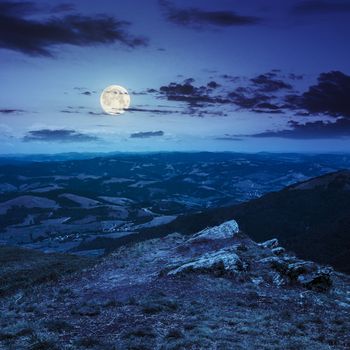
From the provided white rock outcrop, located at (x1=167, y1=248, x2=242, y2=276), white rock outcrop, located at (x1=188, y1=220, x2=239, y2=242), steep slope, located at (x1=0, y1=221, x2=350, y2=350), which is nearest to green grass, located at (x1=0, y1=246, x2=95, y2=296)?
steep slope, located at (x1=0, y1=221, x2=350, y2=350)

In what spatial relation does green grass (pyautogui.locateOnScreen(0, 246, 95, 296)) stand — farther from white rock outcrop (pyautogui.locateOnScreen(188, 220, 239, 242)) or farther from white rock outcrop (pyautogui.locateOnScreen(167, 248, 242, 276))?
white rock outcrop (pyautogui.locateOnScreen(188, 220, 239, 242))

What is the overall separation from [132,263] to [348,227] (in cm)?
17431

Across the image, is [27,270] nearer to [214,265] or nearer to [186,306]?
[214,265]

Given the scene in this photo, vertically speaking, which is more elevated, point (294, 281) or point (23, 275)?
point (294, 281)

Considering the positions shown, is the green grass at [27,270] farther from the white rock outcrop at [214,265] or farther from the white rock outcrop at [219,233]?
the white rock outcrop at [219,233]

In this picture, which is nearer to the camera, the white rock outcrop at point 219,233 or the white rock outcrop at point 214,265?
the white rock outcrop at point 214,265

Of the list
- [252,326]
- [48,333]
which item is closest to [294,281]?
[252,326]

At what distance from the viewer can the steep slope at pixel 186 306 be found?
21.8 metres

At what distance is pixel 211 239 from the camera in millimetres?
49281

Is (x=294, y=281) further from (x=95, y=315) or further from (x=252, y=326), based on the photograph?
(x=95, y=315)

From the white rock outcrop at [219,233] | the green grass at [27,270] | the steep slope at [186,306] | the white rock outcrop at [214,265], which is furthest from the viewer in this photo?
the white rock outcrop at [219,233]

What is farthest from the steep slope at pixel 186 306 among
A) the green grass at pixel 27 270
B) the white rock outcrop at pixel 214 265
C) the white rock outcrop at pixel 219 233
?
the green grass at pixel 27 270

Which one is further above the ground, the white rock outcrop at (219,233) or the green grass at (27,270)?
the white rock outcrop at (219,233)

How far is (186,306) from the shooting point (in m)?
28.2
